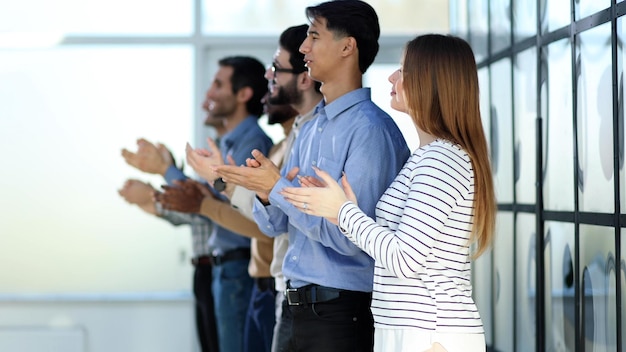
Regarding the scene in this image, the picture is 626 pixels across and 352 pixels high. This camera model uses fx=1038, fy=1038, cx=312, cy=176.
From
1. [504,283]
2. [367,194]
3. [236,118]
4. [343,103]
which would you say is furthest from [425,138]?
[236,118]

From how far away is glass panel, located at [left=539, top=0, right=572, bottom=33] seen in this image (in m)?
3.17

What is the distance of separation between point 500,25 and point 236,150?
1.17m

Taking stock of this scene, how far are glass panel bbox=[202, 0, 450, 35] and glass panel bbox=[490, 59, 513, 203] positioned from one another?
1.55 m

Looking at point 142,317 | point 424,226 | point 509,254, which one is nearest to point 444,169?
point 424,226

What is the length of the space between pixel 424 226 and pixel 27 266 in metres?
4.29

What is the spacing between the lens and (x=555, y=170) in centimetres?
334

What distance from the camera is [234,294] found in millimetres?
4160

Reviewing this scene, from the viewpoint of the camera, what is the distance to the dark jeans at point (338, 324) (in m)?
2.51

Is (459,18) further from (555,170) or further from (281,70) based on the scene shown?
(281,70)

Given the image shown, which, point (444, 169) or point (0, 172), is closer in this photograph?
point (444, 169)

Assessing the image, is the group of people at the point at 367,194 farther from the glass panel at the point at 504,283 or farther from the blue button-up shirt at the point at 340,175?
the glass panel at the point at 504,283

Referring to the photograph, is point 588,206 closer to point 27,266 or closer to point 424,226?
point 424,226

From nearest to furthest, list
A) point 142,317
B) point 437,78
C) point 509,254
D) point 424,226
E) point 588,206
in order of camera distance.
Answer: point 424,226 < point 437,78 < point 588,206 < point 509,254 < point 142,317

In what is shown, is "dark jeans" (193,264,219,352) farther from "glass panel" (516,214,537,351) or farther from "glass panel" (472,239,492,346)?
"glass panel" (516,214,537,351)
